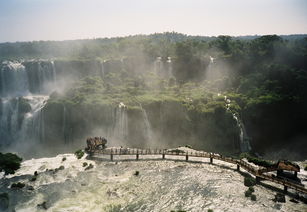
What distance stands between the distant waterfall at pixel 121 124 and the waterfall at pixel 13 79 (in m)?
39.6

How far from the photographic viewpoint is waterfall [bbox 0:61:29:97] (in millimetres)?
92938

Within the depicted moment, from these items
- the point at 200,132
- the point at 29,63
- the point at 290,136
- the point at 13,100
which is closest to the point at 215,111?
the point at 200,132

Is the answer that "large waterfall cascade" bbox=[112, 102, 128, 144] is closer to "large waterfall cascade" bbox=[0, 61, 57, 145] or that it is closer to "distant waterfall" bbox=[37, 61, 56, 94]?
"large waterfall cascade" bbox=[0, 61, 57, 145]

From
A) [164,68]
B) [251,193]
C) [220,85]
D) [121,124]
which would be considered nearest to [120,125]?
[121,124]

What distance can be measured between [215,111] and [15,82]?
68272mm

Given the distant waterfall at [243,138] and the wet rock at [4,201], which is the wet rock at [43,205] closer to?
the wet rock at [4,201]

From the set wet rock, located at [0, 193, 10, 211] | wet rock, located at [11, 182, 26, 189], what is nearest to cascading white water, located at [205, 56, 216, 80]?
wet rock, located at [11, 182, 26, 189]

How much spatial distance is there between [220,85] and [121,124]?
1637 inches

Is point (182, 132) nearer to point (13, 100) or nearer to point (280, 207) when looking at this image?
point (280, 207)

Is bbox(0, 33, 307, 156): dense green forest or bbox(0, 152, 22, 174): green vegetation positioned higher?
bbox(0, 33, 307, 156): dense green forest

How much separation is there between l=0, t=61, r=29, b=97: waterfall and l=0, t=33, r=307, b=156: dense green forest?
1521cm

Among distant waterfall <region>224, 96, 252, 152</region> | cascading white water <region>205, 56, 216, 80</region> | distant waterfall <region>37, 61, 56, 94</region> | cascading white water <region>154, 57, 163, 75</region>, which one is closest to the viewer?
distant waterfall <region>224, 96, 252, 152</region>

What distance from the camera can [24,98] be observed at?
82938 mm

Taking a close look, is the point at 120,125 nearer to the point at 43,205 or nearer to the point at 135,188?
the point at 135,188
